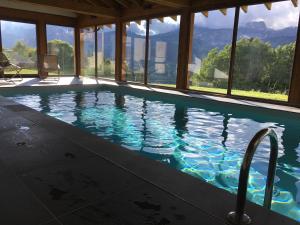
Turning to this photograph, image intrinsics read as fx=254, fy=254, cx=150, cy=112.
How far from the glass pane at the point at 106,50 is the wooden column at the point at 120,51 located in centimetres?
32

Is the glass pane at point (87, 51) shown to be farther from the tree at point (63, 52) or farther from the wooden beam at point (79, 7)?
the wooden beam at point (79, 7)

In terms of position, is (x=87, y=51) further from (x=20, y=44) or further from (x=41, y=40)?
(x=20, y=44)

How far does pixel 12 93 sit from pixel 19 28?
Result: 3.93 meters

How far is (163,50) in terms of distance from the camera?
7891mm

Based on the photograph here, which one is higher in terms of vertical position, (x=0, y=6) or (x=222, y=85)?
(x=0, y=6)

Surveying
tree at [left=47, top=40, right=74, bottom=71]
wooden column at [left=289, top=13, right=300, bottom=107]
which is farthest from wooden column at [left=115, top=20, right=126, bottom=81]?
wooden column at [left=289, top=13, right=300, bottom=107]

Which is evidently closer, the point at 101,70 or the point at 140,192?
the point at 140,192

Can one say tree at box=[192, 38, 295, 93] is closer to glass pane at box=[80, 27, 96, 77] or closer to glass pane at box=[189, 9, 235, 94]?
glass pane at box=[189, 9, 235, 94]

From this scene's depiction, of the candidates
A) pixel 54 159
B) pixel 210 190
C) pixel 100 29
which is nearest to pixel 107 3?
pixel 100 29

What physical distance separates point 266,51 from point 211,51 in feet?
4.64

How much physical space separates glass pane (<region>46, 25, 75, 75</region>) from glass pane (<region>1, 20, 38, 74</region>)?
2.04 feet

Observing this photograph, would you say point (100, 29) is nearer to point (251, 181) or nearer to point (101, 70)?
point (101, 70)

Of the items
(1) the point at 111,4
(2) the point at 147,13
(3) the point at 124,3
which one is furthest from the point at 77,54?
(2) the point at 147,13

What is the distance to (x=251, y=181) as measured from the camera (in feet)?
7.60
